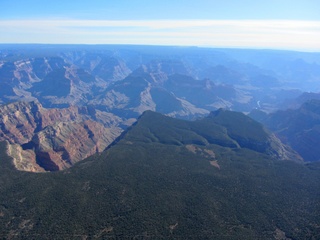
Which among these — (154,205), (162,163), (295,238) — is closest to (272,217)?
(295,238)

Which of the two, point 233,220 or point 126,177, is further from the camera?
point 126,177

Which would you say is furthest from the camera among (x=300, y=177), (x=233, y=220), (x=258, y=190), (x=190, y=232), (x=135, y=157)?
(x=135, y=157)

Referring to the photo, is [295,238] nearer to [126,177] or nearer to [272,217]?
[272,217]

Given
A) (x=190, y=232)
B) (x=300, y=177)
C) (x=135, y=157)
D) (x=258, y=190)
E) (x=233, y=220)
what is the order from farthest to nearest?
(x=135, y=157), (x=300, y=177), (x=258, y=190), (x=233, y=220), (x=190, y=232)

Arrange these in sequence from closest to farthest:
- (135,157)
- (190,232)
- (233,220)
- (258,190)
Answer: (190,232) < (233,220) < (258,190) < (135,157)

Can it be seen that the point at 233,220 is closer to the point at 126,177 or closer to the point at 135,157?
the point at 126,177

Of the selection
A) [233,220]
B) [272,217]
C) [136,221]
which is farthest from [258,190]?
[136,221]
